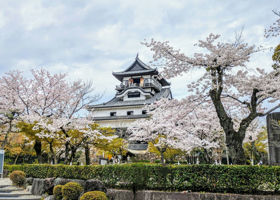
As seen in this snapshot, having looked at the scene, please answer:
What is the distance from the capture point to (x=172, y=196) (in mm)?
8203

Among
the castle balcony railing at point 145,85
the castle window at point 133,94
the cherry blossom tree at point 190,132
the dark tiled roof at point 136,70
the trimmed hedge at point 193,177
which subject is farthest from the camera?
the dark tiled roof at point 136,70

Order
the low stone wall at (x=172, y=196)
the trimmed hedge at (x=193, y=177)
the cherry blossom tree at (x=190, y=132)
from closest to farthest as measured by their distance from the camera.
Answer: the low stone wall at (x=172, y=196) → the trimmed hedge at (x=193, y=177) → the cherry blossom tree at (x=190, y=132)

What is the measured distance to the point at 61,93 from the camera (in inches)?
590

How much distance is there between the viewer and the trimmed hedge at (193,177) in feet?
24.9

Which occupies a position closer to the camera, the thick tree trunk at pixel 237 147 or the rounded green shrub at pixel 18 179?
the thick tree trunk at pixel 237 147

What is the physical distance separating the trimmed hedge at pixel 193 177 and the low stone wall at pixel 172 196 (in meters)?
0.28

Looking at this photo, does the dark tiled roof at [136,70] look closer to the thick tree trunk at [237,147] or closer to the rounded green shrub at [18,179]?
the rounded green shrub at [18,179]

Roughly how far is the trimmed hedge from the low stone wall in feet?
0.91

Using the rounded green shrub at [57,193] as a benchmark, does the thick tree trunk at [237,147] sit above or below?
above

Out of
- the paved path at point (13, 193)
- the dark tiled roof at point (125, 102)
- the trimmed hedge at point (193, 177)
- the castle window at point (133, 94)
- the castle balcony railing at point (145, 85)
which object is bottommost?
the paved path at point (13, 193)

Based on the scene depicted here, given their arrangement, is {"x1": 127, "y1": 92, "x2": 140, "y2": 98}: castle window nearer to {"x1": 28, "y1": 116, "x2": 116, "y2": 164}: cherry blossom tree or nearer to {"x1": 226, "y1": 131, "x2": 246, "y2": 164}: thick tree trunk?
{"x1": 28, "y1": 116, "x2": 116, "y2": 164}: cherry blossom tree

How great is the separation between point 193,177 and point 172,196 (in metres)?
1.03

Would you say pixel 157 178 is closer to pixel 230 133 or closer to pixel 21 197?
pixel 230 133

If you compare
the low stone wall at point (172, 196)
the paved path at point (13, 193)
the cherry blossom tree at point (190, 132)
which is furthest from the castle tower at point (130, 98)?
the low stone wall at point (172, 196)
